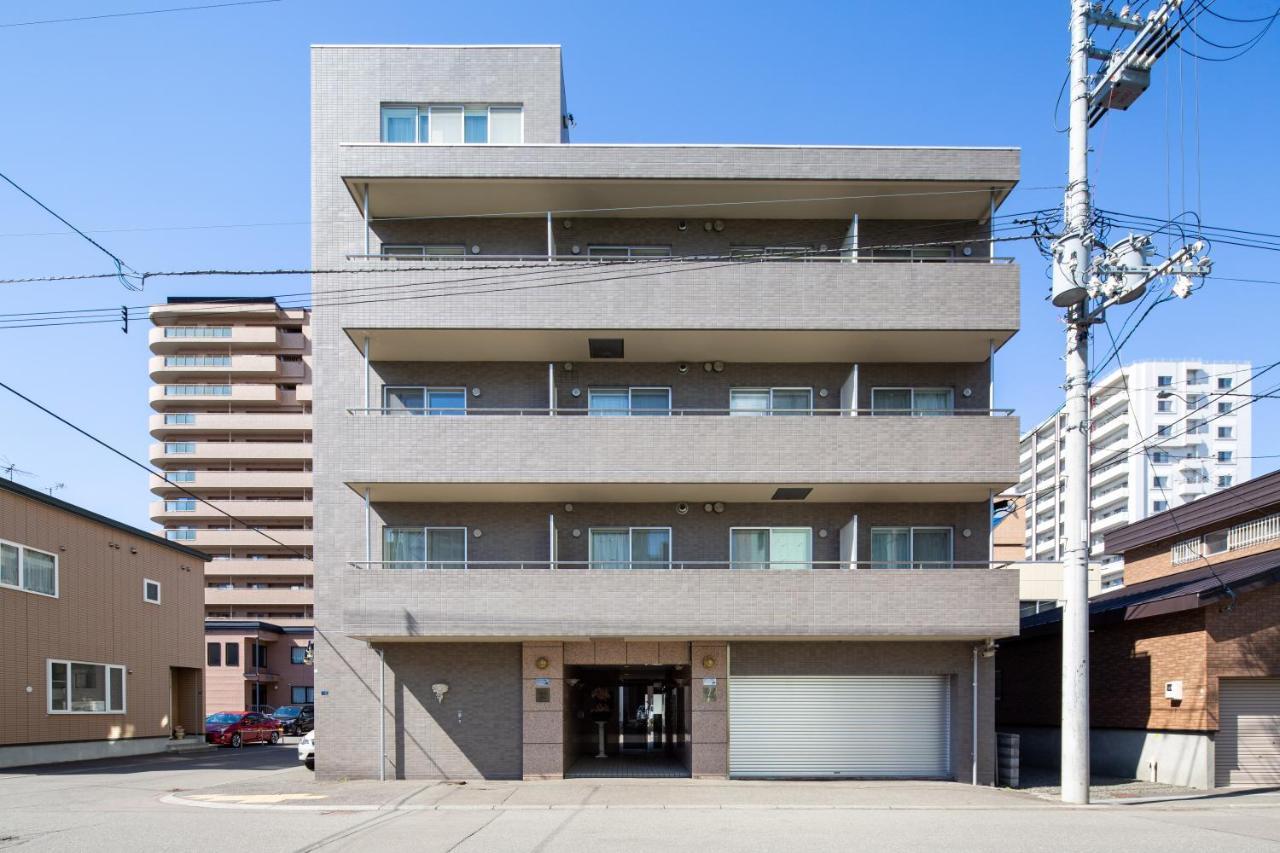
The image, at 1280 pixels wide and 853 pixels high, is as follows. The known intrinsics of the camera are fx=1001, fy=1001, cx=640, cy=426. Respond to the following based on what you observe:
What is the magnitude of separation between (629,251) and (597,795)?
1066 centimetres

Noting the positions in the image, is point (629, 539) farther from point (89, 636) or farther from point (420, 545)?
point (89, 636)

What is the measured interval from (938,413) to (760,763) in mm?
7845

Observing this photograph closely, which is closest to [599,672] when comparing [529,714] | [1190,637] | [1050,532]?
[529,714]

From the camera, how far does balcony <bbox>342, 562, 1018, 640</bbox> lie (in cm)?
1833

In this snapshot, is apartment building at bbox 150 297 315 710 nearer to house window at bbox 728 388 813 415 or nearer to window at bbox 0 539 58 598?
window at bbox 0 539 58 598

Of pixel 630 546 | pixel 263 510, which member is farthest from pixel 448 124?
pixel 263 510

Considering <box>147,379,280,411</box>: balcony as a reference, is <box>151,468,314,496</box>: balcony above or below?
below

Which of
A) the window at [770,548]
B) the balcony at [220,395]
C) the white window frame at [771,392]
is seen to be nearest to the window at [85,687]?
the window at [770,548]

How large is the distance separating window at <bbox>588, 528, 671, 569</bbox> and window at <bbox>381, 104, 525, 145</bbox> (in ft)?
27.8

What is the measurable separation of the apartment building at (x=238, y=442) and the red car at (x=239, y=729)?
3282 cm

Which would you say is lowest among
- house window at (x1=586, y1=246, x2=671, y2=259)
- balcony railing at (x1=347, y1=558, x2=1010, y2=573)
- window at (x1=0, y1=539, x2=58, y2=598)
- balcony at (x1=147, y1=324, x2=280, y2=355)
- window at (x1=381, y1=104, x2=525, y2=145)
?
window at (x1=0, y1=539, x2=58, y2=598)

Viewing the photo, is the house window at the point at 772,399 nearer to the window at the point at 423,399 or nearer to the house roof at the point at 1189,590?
the window at the point at 423,399

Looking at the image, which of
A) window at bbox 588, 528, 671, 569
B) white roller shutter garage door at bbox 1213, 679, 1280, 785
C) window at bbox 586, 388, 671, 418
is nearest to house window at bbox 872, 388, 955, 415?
window at bbox 586, 388, 671, 418

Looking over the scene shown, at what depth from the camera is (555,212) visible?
20.4 metres
